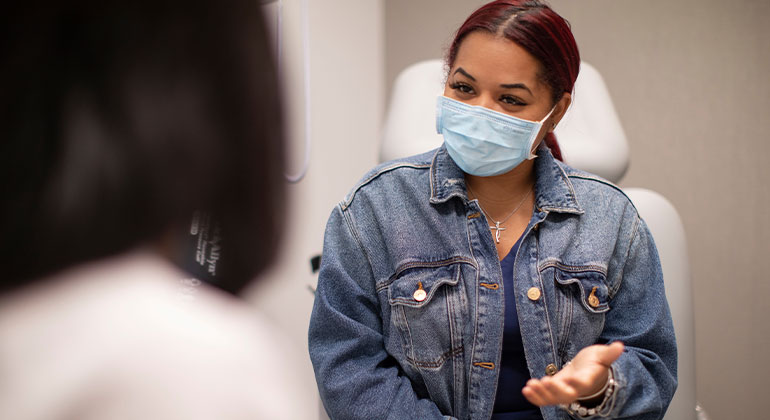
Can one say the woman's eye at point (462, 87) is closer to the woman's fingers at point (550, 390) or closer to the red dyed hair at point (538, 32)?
the red dyed hair at point (538, 32)

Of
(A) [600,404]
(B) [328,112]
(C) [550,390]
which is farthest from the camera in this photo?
(B) [328,112]

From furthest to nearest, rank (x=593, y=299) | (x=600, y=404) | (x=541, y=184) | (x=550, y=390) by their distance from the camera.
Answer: (x=541, y=184), (x=593, y=299), (x=600, y=404), (x=550, y=390)

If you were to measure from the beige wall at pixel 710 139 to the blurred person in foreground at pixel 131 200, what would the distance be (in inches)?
94.9

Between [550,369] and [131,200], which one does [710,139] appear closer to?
[550,369]

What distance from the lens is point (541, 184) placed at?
144cm

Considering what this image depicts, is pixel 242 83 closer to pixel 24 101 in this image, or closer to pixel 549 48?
pixel 24 101

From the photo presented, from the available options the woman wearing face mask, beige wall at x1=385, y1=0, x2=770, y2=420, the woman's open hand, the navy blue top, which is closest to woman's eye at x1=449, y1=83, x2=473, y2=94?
the woman wearing face mask

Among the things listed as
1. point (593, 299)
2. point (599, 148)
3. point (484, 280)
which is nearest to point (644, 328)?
point (593, 299)

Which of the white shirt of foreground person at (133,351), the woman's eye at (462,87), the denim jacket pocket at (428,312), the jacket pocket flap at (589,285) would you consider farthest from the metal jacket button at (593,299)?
the white shirt of foreground person at (133,351)

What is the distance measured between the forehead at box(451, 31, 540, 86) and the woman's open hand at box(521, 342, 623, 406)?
57cm

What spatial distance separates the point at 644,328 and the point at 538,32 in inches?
27.3

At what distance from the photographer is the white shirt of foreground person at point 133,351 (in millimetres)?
336

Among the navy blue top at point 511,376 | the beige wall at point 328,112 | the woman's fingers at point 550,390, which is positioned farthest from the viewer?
the beige wall at point 328,112

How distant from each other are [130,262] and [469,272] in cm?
103
